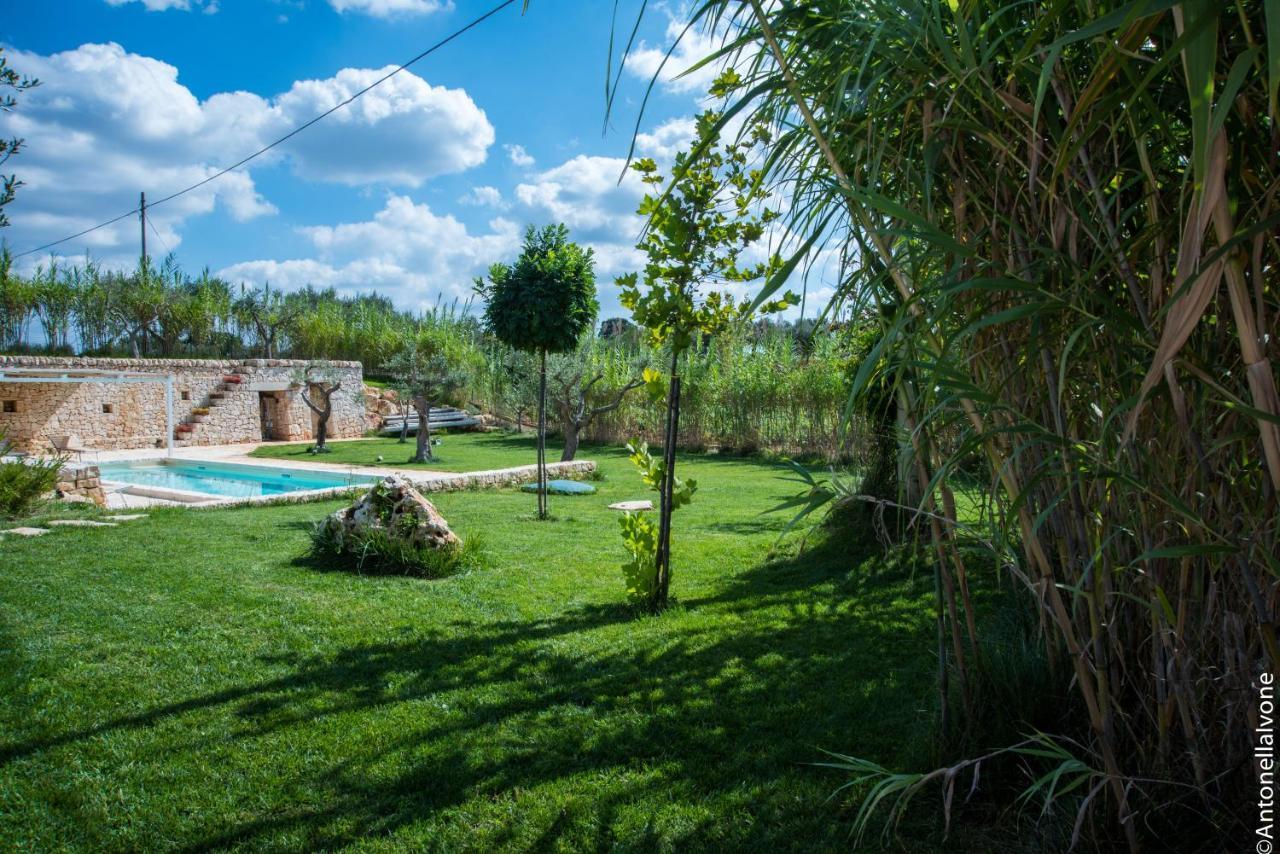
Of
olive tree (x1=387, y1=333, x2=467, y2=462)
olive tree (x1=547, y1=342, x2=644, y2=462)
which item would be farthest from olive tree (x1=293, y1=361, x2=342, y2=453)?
olive tree (x1=547, y1=342, x2=644, y2=462)

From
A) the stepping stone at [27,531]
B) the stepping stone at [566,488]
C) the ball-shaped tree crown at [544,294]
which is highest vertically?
the ball-shaped tree crown at [544,294]

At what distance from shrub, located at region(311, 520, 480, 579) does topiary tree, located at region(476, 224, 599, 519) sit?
248 centimetres

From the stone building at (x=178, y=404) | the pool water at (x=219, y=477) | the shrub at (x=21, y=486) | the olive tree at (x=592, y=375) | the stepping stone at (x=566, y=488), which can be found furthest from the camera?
the olive tree at (x=592, y=375)

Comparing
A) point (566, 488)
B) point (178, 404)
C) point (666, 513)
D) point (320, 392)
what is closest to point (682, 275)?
point (666, 513)

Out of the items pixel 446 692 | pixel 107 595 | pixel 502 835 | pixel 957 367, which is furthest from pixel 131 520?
pixel 957 367

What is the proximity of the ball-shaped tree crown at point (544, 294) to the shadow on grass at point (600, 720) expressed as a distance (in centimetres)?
446

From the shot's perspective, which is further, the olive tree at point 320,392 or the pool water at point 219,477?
the olive tree at point 320,392

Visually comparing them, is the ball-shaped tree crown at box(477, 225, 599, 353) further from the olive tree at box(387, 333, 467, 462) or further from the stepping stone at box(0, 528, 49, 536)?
the olive tree at box(387, 333, 467, 462)

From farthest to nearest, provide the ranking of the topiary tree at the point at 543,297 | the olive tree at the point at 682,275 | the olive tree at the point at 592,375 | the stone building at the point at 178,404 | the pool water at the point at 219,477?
the olive tree at the point at 592,375
the stone building at the point at 178,404
the pool water at the point at 219,477
the topiary tree at the point at 543,297
the olive tree at the point at 682,275

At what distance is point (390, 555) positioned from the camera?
5352 millimetres

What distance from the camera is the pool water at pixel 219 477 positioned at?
1214cm

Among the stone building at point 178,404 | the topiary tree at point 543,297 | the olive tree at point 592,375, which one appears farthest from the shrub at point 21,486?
the olive tree at point 592,375

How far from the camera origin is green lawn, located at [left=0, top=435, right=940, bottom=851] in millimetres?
2154

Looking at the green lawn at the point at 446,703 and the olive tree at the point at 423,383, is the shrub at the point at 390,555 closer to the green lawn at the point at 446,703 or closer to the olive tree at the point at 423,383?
the green lawn at the point at 446,703
